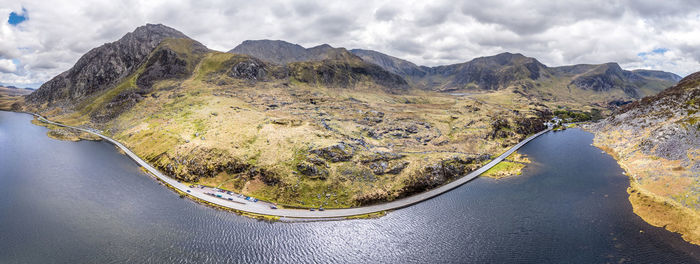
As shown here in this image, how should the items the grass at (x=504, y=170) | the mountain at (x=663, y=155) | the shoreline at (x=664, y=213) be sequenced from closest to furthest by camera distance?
1. the shoreline at (x=664, y=213)
2. the mountain at (x=663, y=155)
3. the grass at (x=504, y=170)

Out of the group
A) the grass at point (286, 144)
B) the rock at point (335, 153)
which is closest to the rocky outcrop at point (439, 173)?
the grass at point (286, 144)

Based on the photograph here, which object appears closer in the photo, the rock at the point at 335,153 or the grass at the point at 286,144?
the grass at the point at 286,144

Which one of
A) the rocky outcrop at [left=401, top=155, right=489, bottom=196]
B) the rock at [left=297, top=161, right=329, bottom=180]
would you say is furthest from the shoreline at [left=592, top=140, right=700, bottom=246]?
the rock at [left=297, top=161, right=329, bottom=180]

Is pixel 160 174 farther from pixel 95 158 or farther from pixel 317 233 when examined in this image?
pixel 317 233

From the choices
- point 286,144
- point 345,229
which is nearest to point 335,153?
point 286,144

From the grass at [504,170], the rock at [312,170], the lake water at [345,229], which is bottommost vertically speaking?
the lake water at [345,229]

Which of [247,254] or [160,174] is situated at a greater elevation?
[160,174]

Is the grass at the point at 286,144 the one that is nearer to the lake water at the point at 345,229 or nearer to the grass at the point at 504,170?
the grass at the point at 504,170

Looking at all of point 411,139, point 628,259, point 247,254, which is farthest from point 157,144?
point 628,259
